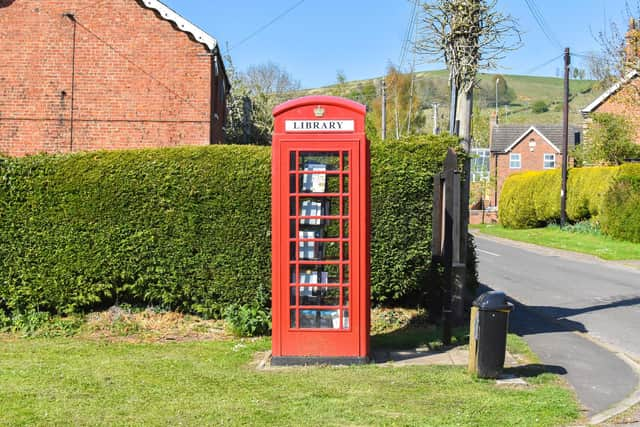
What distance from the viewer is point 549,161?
201 ft

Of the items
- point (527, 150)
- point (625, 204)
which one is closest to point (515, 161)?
point (527, 150)

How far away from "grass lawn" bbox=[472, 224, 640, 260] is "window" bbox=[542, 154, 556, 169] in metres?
24.6

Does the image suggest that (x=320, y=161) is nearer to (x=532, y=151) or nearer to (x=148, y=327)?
(x=148, y=327)

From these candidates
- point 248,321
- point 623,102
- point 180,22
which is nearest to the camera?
point 248,321

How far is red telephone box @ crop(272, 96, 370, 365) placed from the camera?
8242 millimetres

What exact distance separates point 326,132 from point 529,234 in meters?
28.8

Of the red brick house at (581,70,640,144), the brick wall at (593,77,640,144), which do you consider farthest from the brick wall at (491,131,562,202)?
the brick wall at (593,77,640,144)

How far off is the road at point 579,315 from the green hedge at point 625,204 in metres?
3.86

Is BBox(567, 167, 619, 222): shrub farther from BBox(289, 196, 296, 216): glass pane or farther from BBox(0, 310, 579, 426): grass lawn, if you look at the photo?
BBox(0, 310, 579, 426): grass lawn

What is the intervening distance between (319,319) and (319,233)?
975mm

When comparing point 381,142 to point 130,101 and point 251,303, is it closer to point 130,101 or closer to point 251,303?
point 251,303

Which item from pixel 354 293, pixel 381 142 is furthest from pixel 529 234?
pixel 354 293

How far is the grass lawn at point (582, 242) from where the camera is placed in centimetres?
2395

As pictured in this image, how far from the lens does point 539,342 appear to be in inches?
386
